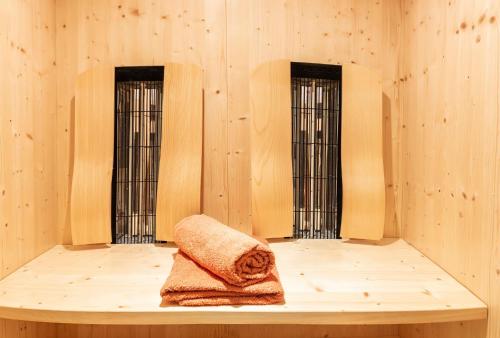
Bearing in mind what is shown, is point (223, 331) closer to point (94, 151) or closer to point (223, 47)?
point (94, 151)

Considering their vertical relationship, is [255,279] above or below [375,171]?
below

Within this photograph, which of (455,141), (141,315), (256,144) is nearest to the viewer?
(141,315)

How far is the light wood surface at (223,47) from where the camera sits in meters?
1.48

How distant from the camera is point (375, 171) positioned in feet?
4.75

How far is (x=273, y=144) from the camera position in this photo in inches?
56.3

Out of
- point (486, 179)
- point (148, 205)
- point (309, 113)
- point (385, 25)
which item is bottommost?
point (148, 205)

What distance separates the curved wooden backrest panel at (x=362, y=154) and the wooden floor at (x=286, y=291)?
5.1 inches

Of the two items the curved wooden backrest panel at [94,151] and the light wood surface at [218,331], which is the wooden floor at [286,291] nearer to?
the curved wooden backrest panel at [94,151]

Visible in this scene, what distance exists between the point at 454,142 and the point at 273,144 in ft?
2.06

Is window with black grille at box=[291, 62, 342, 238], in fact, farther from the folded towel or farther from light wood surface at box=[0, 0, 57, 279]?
light wood surface at box=[0, 0, 57, 279]

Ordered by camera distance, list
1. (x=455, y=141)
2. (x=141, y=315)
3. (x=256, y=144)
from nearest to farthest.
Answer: (x=141, y=315) → (x=455, y=141) → (x=256, y=144)

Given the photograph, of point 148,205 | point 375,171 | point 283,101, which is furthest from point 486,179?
point 148,205

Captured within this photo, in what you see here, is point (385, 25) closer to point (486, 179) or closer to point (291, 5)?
point (291, 5)

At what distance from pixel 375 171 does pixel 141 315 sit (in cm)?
101
